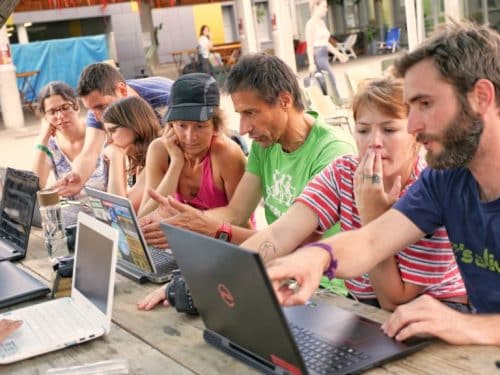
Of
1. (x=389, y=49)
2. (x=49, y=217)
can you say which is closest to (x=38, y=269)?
(x=49, y=217)

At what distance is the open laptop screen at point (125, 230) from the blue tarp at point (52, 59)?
1598cm

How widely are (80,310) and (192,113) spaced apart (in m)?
1.08

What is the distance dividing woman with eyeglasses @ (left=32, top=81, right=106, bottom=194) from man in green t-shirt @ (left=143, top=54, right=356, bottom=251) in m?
1.55

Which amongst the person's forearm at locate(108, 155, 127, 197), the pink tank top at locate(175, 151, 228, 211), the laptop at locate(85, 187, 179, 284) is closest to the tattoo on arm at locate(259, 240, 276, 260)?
the laptop at locate(85, 187, 179, 284)

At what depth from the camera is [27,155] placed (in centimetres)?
1085

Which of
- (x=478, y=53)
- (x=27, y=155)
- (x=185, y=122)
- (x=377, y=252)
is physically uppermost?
(x=478, y=53)

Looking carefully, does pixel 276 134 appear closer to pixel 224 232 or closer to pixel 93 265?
pixel 224 232

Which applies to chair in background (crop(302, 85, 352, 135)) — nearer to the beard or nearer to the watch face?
the watch face

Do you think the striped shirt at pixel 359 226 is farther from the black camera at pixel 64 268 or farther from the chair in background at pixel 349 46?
the chair in background at pixel 349 46

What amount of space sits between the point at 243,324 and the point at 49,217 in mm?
1274

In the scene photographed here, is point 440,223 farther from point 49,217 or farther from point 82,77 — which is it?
point 82,77

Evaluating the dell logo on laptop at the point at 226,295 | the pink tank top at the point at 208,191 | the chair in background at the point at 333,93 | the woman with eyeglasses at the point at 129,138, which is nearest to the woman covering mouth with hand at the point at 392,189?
the dell logo on laptop at the point at 226,295

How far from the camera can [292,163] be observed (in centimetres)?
251

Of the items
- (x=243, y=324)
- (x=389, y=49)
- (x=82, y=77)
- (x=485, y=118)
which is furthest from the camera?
(x=389, y=49)
